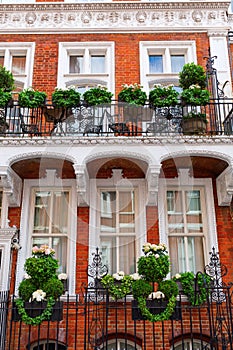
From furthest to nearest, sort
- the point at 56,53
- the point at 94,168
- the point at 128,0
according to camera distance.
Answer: the point at 128,0
the point at 56,53
the point at 94,168

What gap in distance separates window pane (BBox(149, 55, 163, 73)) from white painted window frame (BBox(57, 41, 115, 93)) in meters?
1.15

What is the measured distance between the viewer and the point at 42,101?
9094mm

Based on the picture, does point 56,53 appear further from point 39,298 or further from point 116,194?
point 39,298

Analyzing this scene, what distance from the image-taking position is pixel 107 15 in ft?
38.3

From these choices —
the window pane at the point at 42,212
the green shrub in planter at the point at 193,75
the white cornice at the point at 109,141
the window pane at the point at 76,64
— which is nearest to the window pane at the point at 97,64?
the window pane at the point at 76,64

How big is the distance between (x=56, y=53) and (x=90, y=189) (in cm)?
424

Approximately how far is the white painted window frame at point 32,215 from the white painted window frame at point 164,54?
3618 mm

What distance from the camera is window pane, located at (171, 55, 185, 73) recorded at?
11367mm

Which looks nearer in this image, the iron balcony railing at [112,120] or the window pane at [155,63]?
the iron balcony railing at [112,120]

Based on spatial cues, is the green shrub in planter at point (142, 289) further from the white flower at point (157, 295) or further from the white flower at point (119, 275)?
the white flower at point (119, 275)

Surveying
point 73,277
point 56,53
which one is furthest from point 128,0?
point 73,277

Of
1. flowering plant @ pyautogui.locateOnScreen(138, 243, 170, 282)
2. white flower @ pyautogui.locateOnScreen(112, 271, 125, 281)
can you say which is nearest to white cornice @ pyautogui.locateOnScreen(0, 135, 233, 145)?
flowering plant @ pyautogui.locateOnScreen(138, 243, 170, 282)

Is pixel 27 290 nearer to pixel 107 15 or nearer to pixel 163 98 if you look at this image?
pixel 163 98

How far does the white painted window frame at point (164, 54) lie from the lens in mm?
10828
